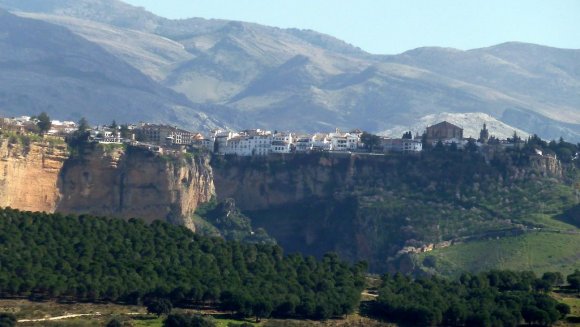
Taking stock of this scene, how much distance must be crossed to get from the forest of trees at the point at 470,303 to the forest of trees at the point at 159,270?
2334 millimetres

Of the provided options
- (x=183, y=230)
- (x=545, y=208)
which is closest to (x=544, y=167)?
(x=545, y=208)

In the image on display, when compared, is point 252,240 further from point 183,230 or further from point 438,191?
point 183,230

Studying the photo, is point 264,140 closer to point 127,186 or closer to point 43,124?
point 127,186

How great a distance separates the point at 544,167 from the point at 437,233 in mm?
15883

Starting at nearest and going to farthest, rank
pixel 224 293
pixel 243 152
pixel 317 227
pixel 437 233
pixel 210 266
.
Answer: pixel 224 293 → pixel 210 266 → pixel 437 233 → pixel 317 227 → pixel 243 152

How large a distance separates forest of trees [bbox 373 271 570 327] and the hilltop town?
48423 millimetres

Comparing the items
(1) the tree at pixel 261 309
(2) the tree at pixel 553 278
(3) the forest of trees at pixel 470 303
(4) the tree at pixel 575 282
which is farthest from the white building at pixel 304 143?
(1) the tree at pixel 261 309

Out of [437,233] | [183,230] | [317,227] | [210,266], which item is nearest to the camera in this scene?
[210,266]

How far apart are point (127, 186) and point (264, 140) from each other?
22191mm

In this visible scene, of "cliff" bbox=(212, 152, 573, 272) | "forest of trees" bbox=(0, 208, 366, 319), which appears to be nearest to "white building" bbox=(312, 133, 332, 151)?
"cliff" bbox=(212, 152, 573, 272)

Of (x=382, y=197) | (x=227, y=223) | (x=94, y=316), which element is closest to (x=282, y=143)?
(x=227, y=223)

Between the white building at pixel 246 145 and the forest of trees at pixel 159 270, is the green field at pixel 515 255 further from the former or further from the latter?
the white building at pixel 246 145

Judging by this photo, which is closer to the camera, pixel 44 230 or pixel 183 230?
pixel 44 230

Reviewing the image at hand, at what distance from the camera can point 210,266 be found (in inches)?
3777
